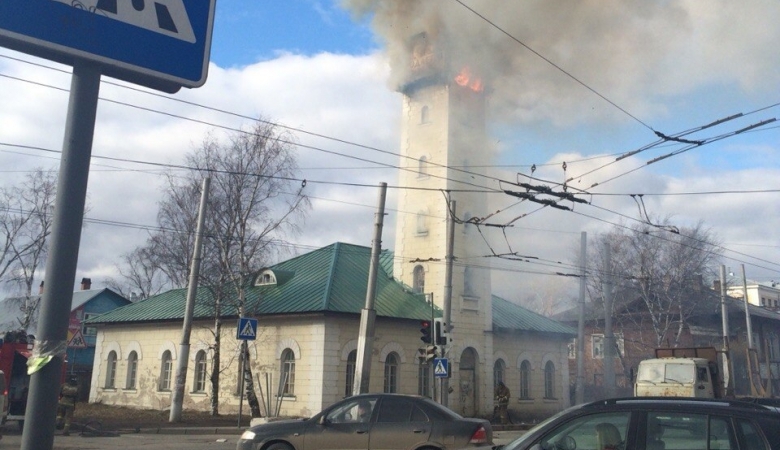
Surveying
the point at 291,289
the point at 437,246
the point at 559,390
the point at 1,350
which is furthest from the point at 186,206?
the point at 559,390

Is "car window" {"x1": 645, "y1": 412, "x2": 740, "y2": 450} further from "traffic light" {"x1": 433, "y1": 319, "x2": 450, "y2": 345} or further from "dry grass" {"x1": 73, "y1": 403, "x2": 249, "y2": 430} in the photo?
"dry grass" {"x1": 73, "y1": 403, "x2": 249, "y2": 430}

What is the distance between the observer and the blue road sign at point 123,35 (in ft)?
10.5

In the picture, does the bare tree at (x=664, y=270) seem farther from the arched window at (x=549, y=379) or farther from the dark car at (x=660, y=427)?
the dark car at (x=660, y=427)

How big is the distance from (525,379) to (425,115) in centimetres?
A: 1453

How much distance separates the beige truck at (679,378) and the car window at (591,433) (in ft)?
63.1

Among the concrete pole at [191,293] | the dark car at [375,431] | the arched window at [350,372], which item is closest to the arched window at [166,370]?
the concrete pole at [191,293]

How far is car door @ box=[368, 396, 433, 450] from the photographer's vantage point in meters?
11.3

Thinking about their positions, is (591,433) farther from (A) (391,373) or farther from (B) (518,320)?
(B) (518,320)

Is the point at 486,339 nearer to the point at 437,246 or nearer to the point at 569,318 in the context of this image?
the point at 437,246

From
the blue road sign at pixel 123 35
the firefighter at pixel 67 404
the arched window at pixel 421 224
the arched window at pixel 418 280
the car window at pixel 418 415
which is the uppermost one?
the arched window at pixel 421 224

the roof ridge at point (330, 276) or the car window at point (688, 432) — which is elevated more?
the roof ridge at point (330, 276)

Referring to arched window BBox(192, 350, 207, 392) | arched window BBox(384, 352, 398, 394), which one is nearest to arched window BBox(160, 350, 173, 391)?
arched window BBox(192, 350, 207, 392)

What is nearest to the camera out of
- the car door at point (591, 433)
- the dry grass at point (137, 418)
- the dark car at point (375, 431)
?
the car door at point (591, 433)

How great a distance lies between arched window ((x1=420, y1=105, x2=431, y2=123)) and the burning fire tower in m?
0.05
